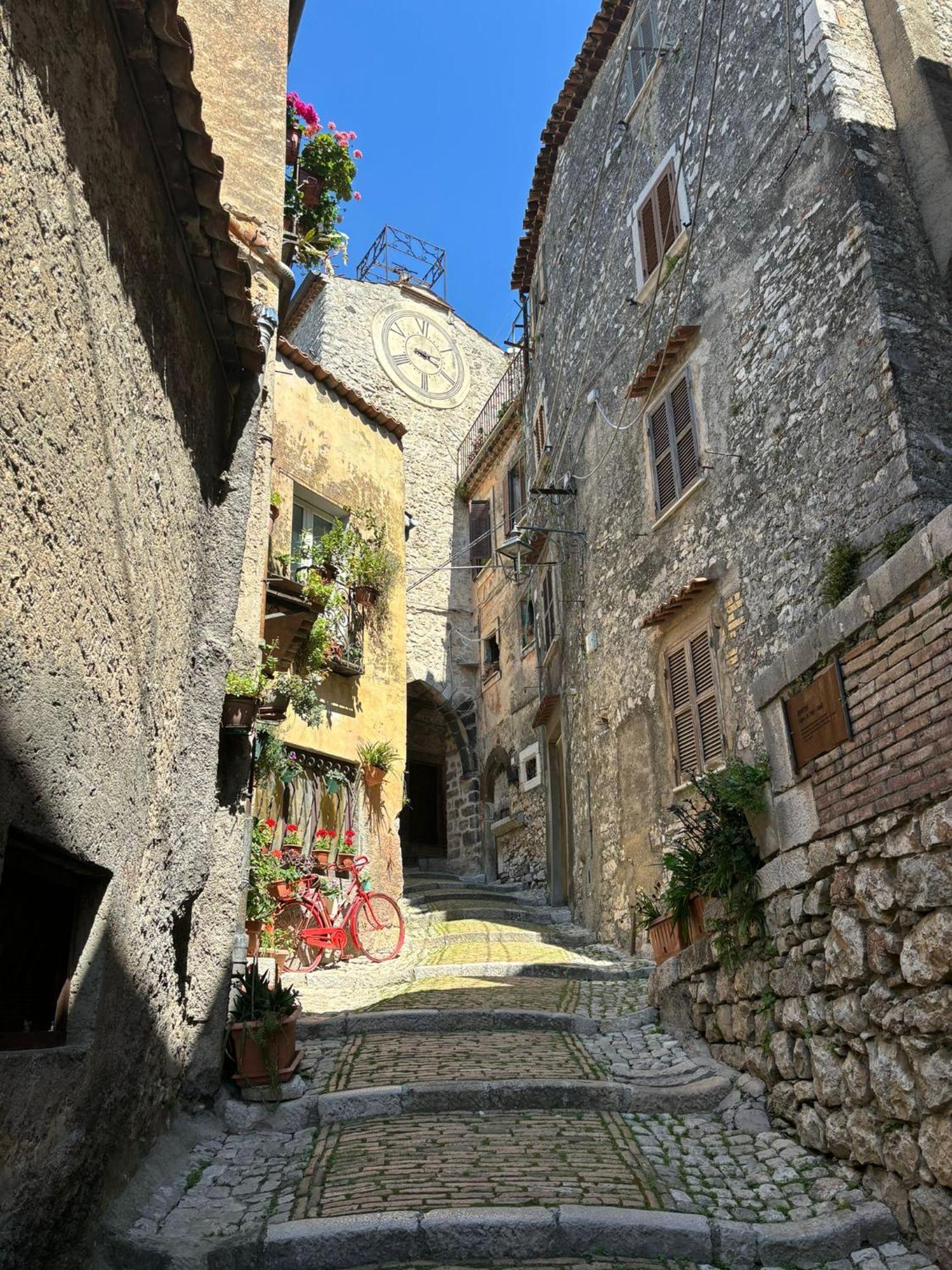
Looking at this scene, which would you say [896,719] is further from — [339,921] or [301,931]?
[339,921]

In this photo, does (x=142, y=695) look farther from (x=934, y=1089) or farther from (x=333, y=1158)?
(x=934, y=1089)

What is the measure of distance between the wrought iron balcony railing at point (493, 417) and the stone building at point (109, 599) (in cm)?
1336

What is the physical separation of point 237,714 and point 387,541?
7198 millimetres

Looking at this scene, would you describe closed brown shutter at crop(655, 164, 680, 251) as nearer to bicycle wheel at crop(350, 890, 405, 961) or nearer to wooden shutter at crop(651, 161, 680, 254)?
wooden shutter at crop(651, 161, 680, 254)

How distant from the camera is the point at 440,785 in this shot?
66.5ft

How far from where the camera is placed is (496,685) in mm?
18000

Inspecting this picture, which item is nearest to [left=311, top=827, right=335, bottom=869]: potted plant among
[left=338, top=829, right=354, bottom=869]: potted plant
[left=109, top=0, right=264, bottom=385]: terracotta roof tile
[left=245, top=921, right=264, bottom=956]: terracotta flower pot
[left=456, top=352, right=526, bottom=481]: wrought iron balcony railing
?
[left=338, top=829, right=354, bottom=869]: potted plant

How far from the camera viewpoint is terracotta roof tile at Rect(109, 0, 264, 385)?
3.68 m

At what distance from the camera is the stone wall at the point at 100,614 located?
2.92 m

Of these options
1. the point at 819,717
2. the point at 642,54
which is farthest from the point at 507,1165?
the point at 642,54

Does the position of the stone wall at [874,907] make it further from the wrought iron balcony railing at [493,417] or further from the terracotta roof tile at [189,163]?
the wrought iron balcony railing at [493,417]

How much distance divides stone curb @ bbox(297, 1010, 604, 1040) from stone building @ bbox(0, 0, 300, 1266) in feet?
4.83

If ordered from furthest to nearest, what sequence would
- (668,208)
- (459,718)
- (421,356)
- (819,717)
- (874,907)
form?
1. (421,356)
2. (459,718)
3. (668,208)
4. (819,717)
5. (874,907)

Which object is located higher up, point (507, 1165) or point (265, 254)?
point (265, 254)
